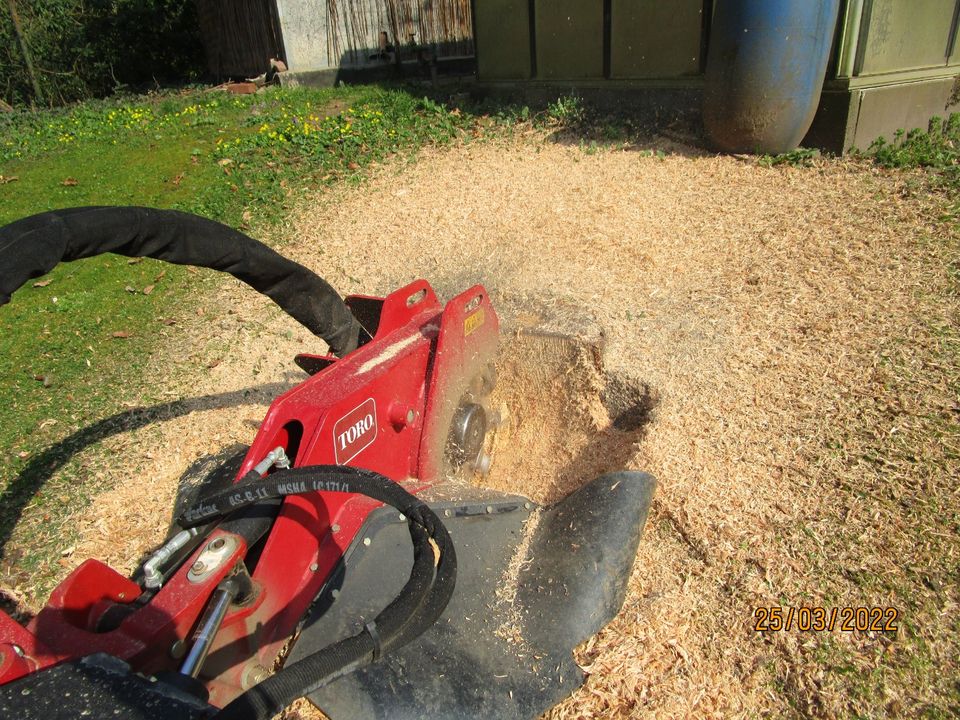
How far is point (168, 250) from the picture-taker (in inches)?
83.8

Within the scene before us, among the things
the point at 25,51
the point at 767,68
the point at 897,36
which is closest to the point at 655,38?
the point at 767,68

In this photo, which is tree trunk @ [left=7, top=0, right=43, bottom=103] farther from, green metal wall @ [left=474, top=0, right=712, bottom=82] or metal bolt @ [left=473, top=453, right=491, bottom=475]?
metal bolt @ [left=473, top=453, right=491, bottom=475]

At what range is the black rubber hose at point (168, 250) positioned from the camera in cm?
171

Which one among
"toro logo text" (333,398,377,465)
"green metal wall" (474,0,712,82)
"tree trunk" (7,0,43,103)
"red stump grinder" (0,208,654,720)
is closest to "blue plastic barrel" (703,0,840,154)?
"green metal wall" (474,0,712,82)

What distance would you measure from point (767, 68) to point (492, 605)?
17.1 ft

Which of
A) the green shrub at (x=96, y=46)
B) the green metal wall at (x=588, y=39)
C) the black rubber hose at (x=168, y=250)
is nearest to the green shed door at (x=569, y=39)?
the green metal wall at (x=588, y=39)

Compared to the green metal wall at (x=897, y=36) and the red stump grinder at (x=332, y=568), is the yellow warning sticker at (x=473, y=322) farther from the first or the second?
the green metal wall at (x=897, y=36)

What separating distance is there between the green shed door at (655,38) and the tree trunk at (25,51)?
11.3 metres

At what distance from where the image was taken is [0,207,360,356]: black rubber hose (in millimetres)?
1711

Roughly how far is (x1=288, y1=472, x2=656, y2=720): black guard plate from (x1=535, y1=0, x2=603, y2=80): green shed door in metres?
6.60

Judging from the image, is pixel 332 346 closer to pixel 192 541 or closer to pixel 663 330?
pixel 192 541

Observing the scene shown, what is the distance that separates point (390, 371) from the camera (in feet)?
8.86

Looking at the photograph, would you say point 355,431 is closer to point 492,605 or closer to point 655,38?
point 492,605
